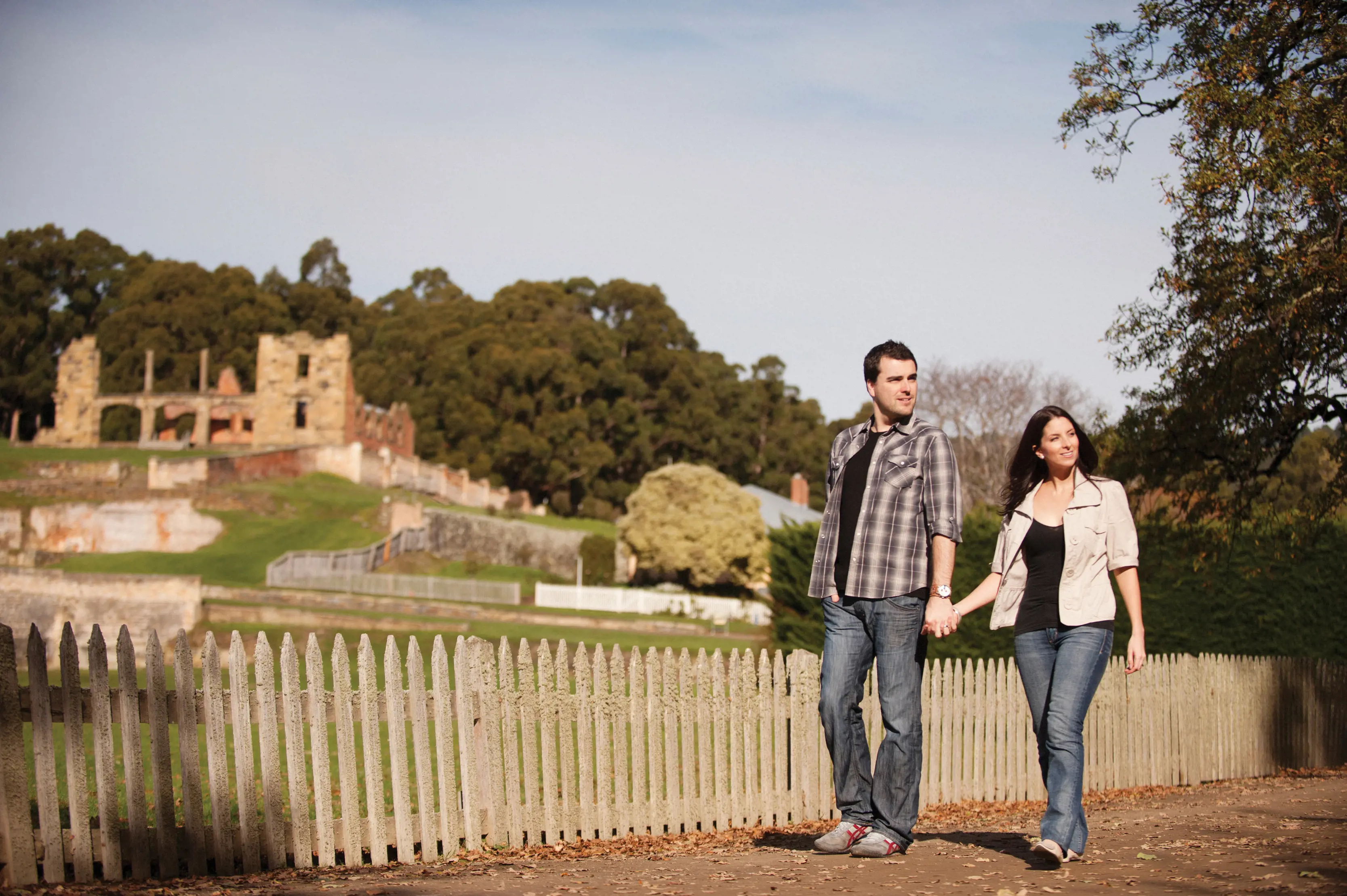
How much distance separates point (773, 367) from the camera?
88125 mm

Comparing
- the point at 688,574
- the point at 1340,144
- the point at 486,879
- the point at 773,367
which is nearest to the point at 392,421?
the point at 688,574

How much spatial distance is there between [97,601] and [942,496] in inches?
1039

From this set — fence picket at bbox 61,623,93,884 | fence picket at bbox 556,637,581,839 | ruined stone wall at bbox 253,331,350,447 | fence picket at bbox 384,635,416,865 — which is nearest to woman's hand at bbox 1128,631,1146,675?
fence picket at bbox 556,637,581,839

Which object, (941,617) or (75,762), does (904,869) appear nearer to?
(941,617)

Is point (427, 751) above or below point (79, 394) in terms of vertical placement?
below

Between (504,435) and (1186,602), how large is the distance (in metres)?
47.1

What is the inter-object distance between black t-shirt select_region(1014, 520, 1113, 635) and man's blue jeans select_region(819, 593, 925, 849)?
0.47 m

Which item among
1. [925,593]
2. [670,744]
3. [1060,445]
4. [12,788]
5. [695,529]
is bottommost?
[695,529]

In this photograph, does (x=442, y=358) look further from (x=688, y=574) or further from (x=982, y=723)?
(x=982, y=723)

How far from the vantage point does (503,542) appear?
48.3 metres

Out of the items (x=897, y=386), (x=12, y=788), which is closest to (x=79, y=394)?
(x=12, y=788)

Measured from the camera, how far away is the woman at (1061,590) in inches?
205

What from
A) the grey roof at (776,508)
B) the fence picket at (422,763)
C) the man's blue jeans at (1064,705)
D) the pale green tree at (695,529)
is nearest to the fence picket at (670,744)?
the fence picket at (422,763)

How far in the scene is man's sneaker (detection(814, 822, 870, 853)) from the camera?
546 cm
